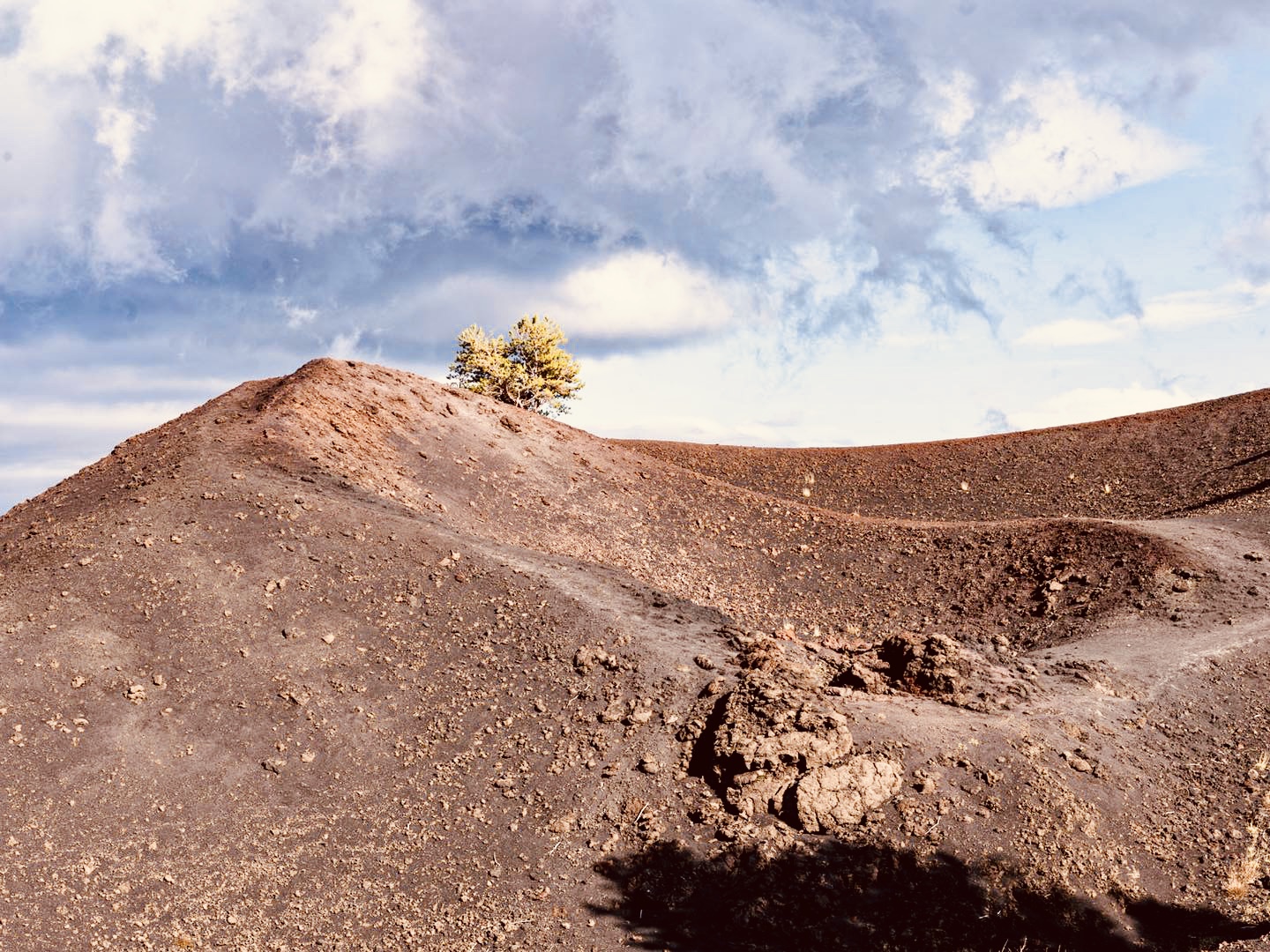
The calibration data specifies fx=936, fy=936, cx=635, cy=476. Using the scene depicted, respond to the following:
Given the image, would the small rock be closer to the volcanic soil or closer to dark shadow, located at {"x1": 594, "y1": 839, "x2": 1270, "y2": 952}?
the volcanic soil

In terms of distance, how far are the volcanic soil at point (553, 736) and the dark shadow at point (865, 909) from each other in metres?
0.04

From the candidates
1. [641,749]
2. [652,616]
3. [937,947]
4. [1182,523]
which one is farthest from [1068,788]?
[1182,523]

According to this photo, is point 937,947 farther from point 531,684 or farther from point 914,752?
point 531,684

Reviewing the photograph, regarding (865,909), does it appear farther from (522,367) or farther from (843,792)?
(522,367)

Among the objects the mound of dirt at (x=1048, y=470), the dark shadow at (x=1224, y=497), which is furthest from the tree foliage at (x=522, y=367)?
the dark shadow at (x=1224, y=497)

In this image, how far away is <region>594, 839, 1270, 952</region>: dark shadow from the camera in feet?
32.9

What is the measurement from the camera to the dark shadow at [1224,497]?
1149 inches

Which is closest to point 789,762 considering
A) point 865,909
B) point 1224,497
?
point 865,909

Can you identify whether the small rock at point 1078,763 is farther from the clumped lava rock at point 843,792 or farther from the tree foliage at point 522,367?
the tree foliage at point 522,367

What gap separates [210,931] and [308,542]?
7685mm

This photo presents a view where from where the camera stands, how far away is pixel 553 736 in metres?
12.9

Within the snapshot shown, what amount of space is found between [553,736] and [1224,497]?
26.4m

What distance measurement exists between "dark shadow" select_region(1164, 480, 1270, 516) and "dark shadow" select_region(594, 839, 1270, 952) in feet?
70.9

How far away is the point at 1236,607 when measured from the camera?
1995cm
